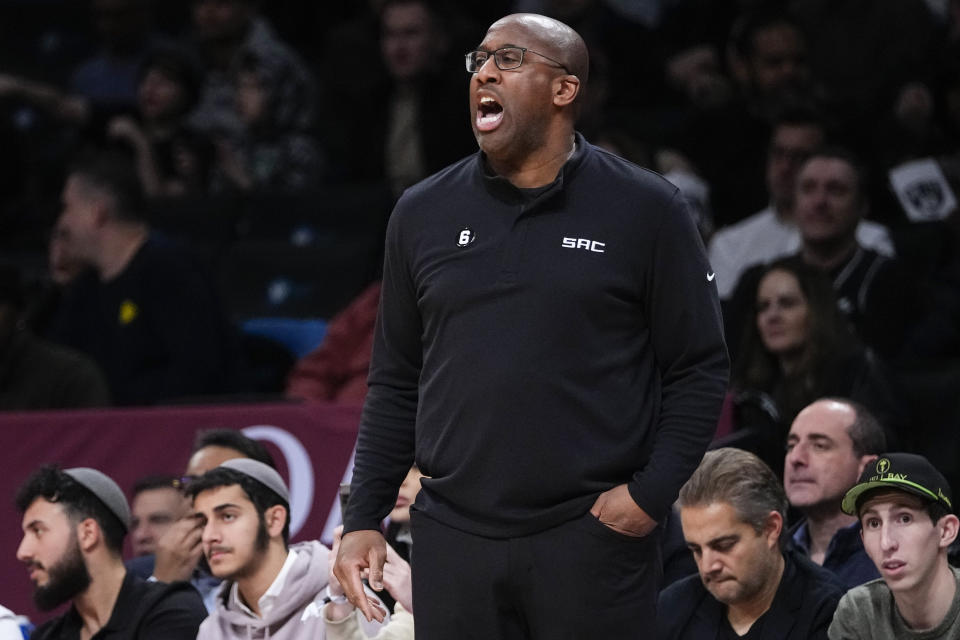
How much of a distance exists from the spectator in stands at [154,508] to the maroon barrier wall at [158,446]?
1.25 feet

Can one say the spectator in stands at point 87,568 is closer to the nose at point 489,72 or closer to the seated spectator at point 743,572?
the seated spectator at point 743,572

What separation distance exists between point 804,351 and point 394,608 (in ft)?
7.66

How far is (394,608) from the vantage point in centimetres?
502

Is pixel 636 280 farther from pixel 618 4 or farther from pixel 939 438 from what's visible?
pixel 618 4

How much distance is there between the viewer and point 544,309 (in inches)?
125

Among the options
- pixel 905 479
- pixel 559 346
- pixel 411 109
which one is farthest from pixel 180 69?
pixel 559 346

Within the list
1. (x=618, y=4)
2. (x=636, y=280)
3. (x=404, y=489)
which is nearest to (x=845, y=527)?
(x=404, y=489)

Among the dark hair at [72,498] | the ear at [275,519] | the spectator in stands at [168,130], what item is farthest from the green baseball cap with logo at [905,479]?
the spectator in stands at [168,130]

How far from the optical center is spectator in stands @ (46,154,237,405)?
7.54 meters

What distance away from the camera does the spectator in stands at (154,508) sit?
622 cm

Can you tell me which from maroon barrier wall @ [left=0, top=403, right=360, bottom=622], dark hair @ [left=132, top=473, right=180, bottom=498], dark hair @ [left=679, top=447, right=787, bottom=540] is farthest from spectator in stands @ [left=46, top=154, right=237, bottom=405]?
dark hair @ [left=679, top=447, right=787, bottom=540]

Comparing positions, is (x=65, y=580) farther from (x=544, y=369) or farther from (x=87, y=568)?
(x=544, y=369)

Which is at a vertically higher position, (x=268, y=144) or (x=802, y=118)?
(x=802, y=118)

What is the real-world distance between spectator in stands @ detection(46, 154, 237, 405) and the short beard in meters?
2.14
